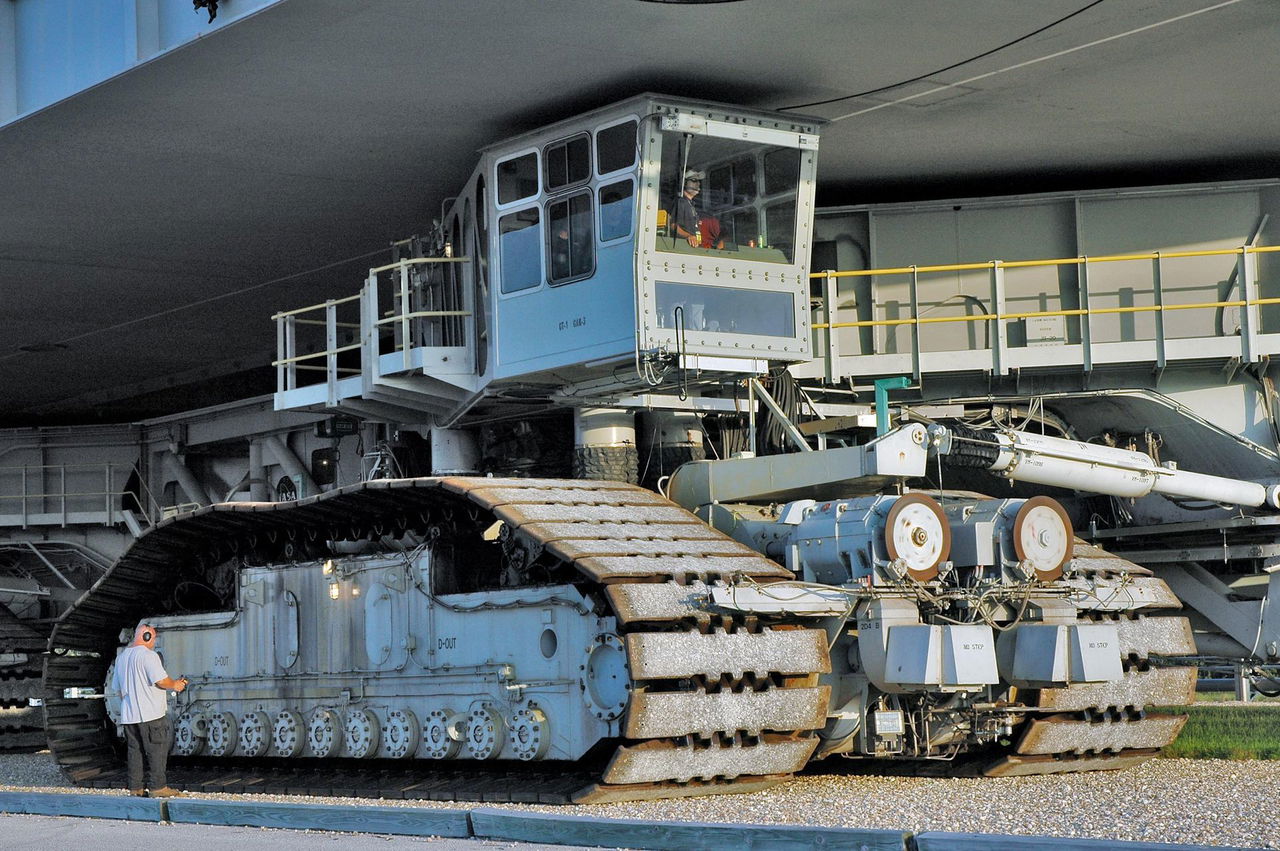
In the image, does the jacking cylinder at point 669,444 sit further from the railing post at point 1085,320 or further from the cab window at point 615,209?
the railing post at point 1085,320

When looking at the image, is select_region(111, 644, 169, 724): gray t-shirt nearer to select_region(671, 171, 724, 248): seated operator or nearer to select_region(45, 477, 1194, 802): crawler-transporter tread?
select_region(45, 477, 1194, 802): crawler-transporter tread

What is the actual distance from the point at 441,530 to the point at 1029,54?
22.9 ft

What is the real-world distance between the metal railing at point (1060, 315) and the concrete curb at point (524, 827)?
30.5ft

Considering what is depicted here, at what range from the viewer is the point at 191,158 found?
1856 centimetres

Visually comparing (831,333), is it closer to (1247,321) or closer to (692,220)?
(692,220)

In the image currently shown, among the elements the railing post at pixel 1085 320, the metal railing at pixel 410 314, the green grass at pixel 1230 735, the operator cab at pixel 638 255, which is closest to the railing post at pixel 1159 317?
the railing post at pixel 1085 320

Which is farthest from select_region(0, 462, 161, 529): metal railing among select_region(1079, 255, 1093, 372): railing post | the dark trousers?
select_region(1079, 255, 1093, 372): railing post

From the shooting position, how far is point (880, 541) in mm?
12898

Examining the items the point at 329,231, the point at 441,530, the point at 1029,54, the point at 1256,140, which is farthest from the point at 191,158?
the point at 1256,140

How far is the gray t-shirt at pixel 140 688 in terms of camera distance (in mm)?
13891

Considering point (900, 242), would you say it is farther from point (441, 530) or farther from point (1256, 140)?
point (441, 530)

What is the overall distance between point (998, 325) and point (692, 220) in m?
4.38

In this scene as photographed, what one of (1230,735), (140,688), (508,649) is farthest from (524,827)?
(1230,735)

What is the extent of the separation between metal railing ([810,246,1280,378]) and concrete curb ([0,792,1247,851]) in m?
9.29
